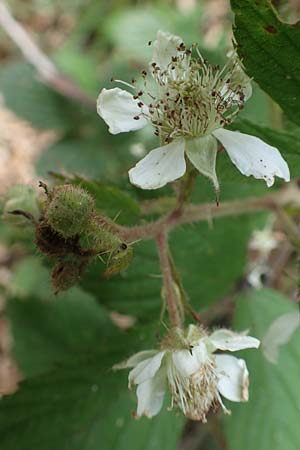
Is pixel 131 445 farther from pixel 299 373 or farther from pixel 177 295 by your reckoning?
pixel 177 295

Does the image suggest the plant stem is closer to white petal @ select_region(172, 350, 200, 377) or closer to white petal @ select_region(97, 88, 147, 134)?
white petal @ select_region(172, 350, 200, 377)

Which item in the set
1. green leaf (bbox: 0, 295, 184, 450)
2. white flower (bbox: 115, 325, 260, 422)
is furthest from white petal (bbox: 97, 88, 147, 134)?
green leaf (bbox: 0, 295, 184, 450)

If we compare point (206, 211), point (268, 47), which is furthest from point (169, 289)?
point (268, 47)

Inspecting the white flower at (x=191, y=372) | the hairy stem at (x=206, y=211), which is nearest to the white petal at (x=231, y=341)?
the white flower at (x=191, y=372)

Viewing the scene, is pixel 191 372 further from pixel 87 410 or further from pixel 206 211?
pixel 87 410

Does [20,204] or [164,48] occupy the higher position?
[164,48]

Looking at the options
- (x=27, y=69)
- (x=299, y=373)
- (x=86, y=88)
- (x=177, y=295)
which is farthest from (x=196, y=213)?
(x=27, y=69)
